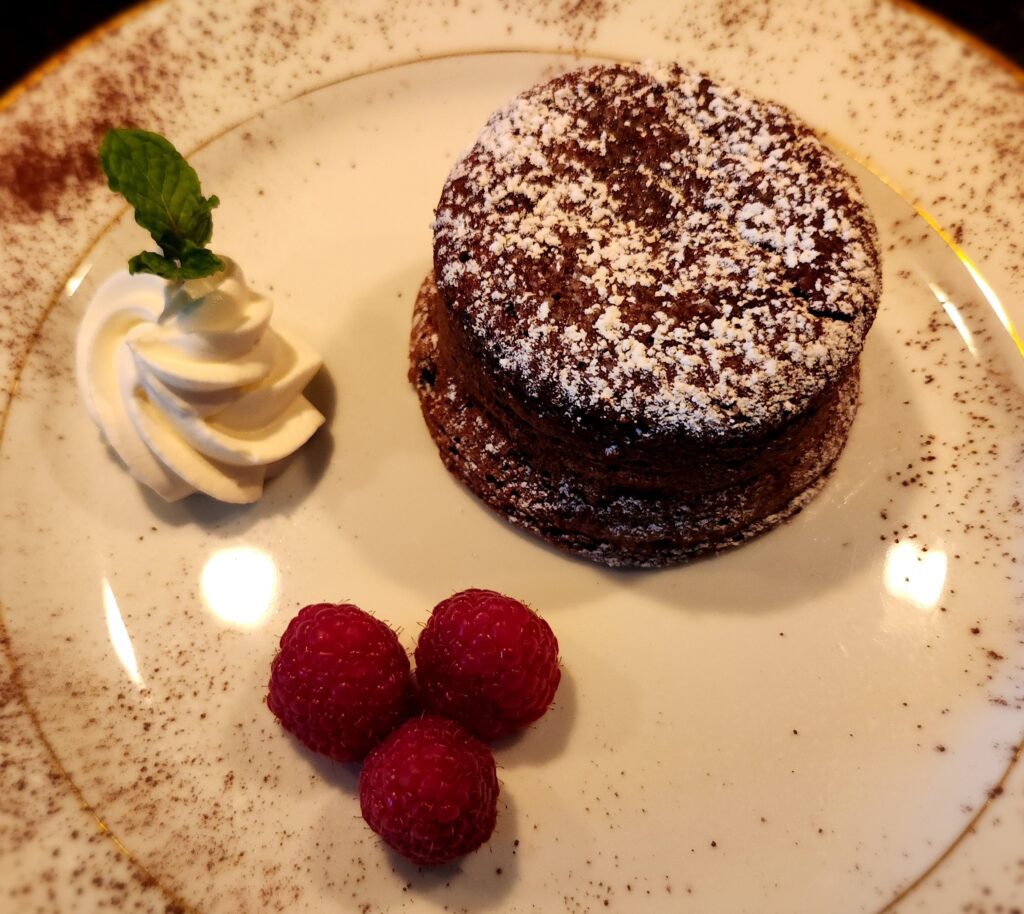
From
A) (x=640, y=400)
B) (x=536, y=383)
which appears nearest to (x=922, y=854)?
(x=640, y=400)

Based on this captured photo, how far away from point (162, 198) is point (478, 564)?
849 millimetres

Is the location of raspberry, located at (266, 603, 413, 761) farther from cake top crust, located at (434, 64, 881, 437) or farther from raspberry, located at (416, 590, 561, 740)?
cake top crust, located at (434, 64, 881, 437)

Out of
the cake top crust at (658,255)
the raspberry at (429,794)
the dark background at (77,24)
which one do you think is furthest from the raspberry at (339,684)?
the dark background at (77,24)

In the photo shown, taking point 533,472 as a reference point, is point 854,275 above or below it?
above

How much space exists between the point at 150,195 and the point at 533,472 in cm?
80

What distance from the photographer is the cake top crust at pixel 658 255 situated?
4.02ft

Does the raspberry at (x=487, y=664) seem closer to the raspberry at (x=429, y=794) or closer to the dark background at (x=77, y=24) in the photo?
the raspberry at (x=429, y=794)

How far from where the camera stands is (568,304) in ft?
4.16

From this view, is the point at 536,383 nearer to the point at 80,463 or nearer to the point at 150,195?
the point at 150,195

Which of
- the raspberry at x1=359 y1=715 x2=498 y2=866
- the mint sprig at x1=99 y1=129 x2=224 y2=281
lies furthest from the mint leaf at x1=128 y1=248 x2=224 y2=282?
the raspberry at x1=359 y1=715 x2=498 y2=866

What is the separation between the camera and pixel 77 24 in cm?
247

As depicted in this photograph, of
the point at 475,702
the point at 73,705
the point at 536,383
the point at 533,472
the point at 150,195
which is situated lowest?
the point at 73,705

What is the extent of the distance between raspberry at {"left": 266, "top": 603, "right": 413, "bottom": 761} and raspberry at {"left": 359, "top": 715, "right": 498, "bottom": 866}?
5 centimetres

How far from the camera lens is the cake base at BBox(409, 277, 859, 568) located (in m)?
1.49
